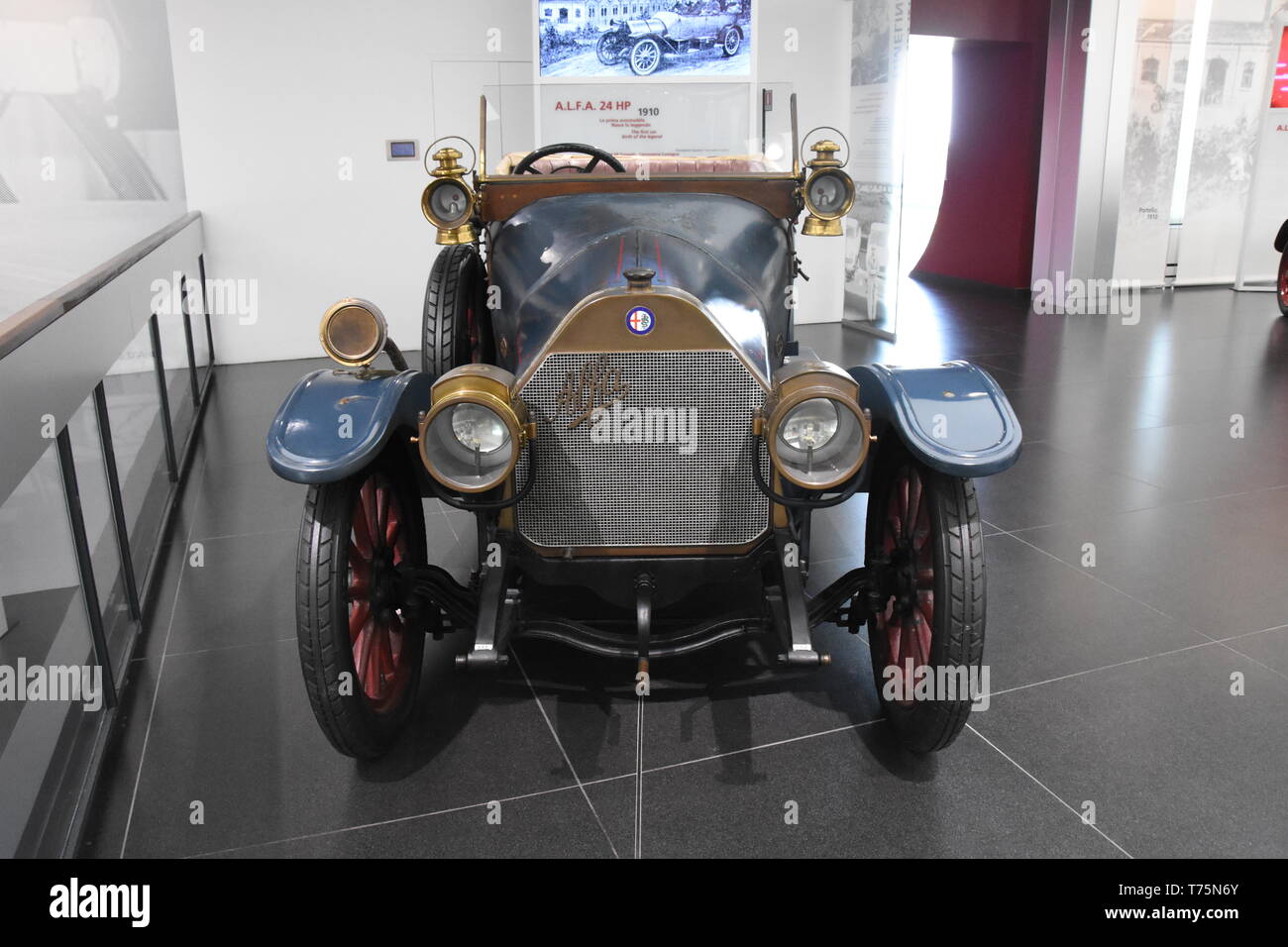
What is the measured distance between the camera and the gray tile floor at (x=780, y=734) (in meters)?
2.04

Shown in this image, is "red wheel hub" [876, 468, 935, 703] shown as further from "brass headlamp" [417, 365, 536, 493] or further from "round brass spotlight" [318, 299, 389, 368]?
"round brass spotlight" [318, 299, 389, 368]

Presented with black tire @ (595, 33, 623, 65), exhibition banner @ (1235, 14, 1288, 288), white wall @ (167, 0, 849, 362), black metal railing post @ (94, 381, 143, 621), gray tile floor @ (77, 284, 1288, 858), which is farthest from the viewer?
exhibition banner @ (1235, 14, 1288, 288)

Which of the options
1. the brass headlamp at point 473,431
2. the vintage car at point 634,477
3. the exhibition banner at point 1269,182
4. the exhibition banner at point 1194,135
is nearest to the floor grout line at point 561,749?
the vintage car at point 634,477

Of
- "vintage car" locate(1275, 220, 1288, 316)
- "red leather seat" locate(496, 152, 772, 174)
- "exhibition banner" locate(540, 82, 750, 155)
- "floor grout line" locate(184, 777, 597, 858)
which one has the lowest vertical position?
"floor grout line" locate(184, 777, 597, 858)

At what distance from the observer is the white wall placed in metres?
6.36

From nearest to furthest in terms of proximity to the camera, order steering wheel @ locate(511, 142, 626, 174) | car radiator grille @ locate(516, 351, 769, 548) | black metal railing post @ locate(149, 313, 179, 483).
A: car radiator grille @ locate(516, 351, 769, 548)
steering wheel @ locate(511, 142, 626, 174)
black metal railing post @ locate(149, 313, 179, 483)

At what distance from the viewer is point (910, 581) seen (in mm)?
2271

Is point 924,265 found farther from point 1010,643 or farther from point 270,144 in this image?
point 1010,643

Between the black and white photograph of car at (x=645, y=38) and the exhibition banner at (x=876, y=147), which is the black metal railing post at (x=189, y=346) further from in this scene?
the exhibition banner at (x=876, y=147)

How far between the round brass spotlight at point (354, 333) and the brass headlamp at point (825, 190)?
1.38m

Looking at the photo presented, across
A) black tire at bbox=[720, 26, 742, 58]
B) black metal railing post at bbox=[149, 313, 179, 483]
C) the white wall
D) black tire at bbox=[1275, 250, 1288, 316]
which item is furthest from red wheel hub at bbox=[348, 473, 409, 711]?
black tire at bbox=[1275, 250, 1288, 316]

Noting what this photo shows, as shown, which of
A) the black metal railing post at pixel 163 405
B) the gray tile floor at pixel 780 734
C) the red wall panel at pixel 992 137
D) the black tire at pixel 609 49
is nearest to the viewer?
the gray tile floor at pixel 780 734

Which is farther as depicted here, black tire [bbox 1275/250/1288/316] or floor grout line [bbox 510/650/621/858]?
black tire [bbox 1275/250/1288/316]

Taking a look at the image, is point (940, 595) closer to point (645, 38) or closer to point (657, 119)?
point (657, 119)
